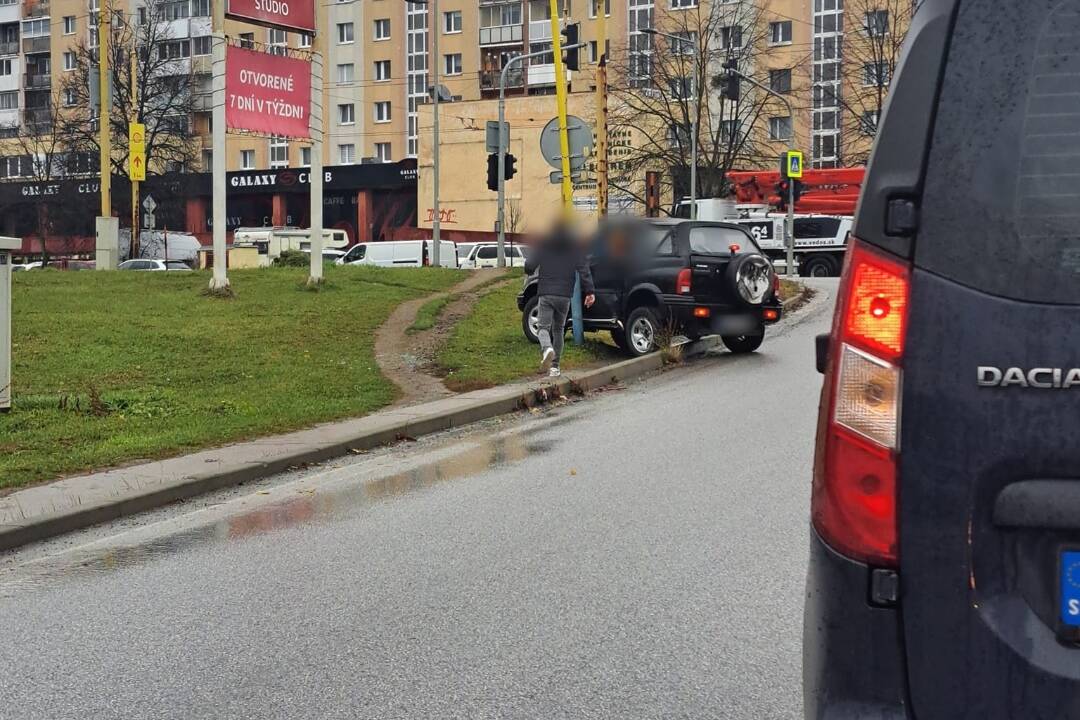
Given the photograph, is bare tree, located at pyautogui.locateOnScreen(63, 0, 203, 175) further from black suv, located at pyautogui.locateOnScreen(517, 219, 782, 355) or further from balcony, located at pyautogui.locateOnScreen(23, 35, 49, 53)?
black suv, located at pyautogui.locateOnScreen(517, 219, 782, 355)

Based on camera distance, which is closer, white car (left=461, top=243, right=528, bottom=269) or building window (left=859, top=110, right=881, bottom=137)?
white car (left=461, top=243, right=528, bottom=269)

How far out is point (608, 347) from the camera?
18.5m

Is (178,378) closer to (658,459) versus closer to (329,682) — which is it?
(658,459)

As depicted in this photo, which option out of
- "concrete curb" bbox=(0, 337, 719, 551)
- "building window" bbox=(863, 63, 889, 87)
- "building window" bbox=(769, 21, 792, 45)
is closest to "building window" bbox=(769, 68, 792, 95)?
"building window" bbox=(769, 21, 792, 45)

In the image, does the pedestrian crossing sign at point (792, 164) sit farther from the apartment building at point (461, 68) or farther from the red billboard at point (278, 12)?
the apartment building at point (461, 68)

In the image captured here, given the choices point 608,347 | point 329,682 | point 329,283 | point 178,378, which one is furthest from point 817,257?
point 329,682

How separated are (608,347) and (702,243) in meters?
1.98

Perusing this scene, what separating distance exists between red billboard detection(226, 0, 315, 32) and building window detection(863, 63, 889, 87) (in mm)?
40258

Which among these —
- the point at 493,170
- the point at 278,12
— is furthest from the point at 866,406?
the point at 493,170

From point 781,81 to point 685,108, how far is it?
43.0 ft

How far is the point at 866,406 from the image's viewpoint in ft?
8.50

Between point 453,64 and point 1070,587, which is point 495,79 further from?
point 1070,587

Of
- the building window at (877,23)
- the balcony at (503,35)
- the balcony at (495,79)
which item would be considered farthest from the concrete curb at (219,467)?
the balcony at (503,35)

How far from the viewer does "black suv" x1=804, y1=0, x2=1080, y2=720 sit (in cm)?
246
